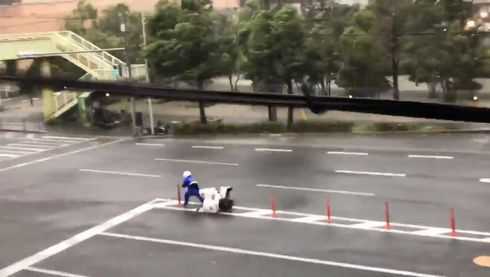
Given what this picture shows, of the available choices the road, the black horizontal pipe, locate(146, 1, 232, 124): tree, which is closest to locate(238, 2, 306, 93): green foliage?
locate(146, 1, 232, 124): tree

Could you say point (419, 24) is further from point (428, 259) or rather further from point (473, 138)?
point (428, 259)

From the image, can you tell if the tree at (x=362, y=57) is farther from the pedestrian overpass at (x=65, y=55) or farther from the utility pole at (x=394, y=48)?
the pedestrian overpass at (x=65, y=55)

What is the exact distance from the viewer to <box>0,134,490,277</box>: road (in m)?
10.9

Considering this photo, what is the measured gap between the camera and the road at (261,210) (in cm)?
1086

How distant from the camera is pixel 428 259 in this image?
1050 cm

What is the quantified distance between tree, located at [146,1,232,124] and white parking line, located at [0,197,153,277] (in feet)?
33.8

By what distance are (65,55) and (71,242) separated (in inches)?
740

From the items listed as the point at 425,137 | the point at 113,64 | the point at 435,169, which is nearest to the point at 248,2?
the point at 113,64

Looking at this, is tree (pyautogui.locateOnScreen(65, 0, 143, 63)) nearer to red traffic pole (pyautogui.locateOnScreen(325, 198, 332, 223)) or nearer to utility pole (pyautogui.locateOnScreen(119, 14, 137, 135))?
utility pole (pyautogui.locateOnScreen(119, 14, 137, 135))

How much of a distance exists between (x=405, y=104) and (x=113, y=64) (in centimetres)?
2686

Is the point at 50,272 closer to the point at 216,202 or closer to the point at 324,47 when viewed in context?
the point at 216,202

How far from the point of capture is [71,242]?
12.5 metres

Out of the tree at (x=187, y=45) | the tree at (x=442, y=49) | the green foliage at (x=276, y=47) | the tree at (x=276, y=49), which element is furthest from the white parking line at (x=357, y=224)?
the tree at (x=442, y=49)

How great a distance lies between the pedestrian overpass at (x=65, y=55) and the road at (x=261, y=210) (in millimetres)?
6532
